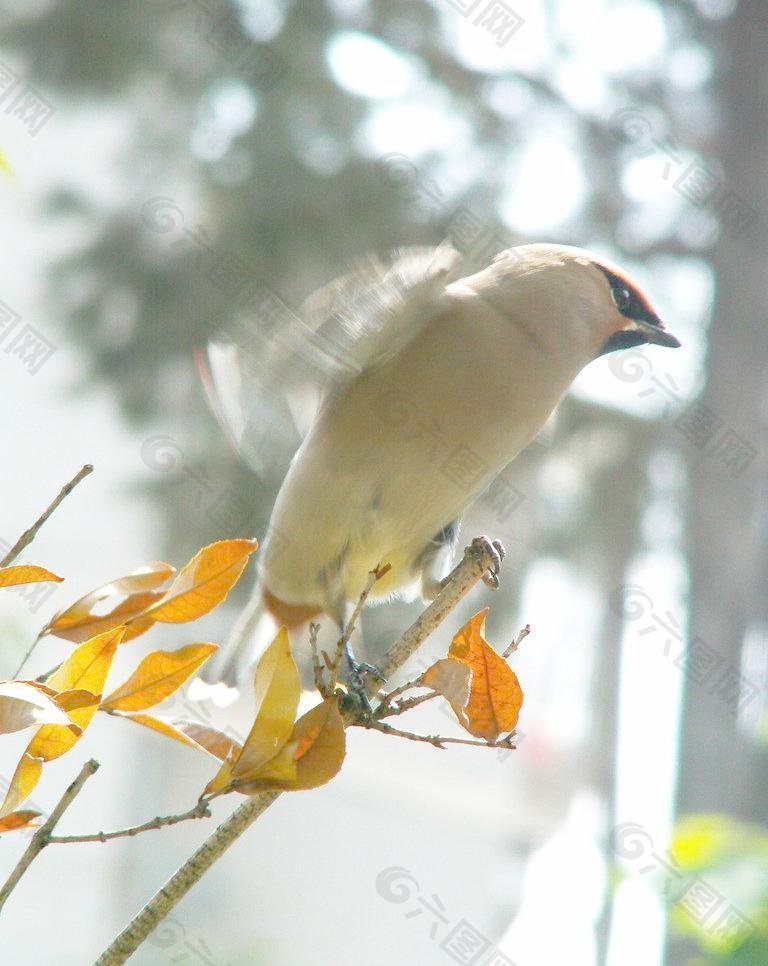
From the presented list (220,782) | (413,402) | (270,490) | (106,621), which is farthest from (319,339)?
(270,490)

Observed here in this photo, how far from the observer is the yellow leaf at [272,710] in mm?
574

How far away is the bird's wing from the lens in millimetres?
995

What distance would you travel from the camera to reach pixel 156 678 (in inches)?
24.2

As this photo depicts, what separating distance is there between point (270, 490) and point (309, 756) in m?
1.89

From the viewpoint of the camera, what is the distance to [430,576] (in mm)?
1300

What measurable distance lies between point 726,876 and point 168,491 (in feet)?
5.55

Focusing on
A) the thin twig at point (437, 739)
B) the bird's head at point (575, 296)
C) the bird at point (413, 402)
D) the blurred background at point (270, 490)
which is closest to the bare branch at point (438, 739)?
the thin twig at point (437, 739)

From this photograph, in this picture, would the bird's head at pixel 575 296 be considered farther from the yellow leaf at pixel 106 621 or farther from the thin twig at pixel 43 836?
the thin twig at pixel 43 836

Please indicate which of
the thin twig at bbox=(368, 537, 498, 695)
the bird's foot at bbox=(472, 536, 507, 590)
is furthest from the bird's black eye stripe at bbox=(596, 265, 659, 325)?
the thin twig at bbox=(368, 537, 498, 695)

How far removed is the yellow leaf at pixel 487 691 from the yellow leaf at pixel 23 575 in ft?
0.72

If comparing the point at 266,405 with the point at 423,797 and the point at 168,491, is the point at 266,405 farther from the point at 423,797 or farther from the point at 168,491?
the point at 423,797

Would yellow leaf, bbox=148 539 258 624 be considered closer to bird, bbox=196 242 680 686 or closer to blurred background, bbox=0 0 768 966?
bird, bbox=196 242 680 686

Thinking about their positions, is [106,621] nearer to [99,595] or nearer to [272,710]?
[99,595]

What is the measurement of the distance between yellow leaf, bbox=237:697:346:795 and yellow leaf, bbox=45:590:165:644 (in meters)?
0.11
